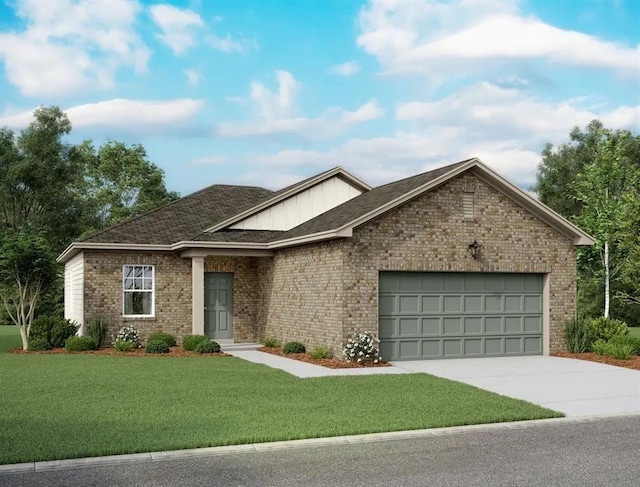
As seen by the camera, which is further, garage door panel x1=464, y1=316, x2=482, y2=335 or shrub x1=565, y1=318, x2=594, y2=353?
shrub x1=565, y1=318, x2=594, y2=353

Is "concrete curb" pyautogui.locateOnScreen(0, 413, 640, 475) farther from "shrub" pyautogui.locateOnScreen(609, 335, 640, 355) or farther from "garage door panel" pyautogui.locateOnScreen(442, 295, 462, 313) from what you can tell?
"shrub" pyautogui.locateOnScreen(609, 335, 640, 355)

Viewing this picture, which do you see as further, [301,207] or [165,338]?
[301,207]

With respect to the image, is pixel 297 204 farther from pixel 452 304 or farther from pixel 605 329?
pixel 605 329

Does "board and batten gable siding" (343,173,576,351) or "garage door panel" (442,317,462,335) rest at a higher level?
"board and batten gable siding" (343,173,576,351)

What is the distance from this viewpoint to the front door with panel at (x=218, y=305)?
931 inches

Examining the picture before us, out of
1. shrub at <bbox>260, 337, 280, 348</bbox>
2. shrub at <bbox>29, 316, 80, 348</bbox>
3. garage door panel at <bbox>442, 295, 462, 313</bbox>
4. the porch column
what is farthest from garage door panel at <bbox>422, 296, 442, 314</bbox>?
shrub at <bbox>29, 316, 80, 348</bbox>

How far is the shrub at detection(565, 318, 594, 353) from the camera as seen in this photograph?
20.0 m

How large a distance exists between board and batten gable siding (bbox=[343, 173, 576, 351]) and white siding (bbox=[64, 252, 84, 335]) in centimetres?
973

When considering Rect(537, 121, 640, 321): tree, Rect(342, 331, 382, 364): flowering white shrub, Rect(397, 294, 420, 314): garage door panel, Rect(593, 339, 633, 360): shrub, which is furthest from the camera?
Rect(537, 121, 640, 321): tree

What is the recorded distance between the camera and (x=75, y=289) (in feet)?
83.7

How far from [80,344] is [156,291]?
2.99m

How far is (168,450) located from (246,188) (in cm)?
2132

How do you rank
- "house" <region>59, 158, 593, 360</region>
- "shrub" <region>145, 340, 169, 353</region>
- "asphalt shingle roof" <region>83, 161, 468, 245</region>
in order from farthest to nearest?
"shrub" <region>145, 340, 169, 353</region> < "asphalt shingle roof" <region>83, 161, 468, 245</region> < "house" <region>59, 158, 593, 360</region>

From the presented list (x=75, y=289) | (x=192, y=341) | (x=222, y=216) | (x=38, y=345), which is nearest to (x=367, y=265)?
(x=192, y=341)
